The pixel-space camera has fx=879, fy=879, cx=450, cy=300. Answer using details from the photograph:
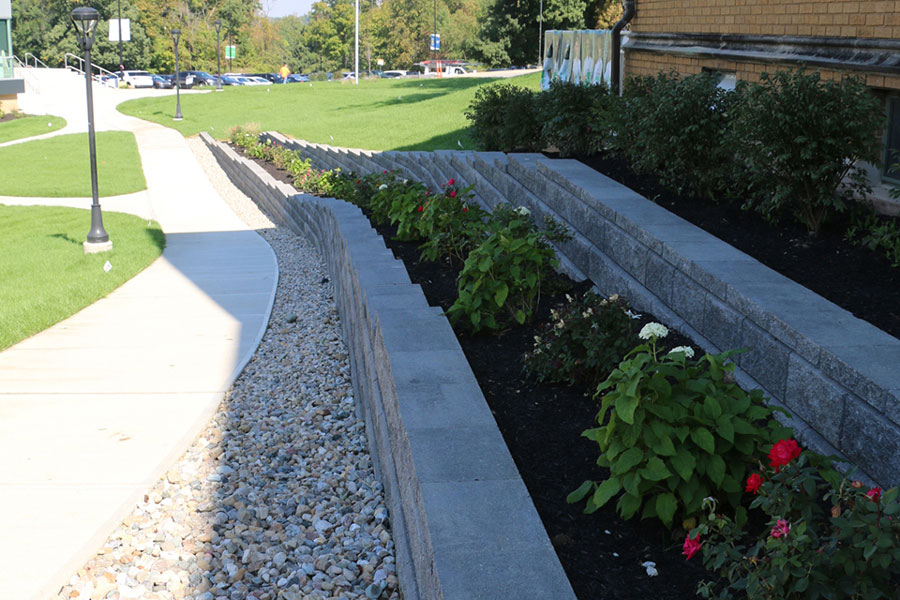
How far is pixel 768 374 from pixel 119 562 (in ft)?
10.3

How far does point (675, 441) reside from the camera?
3.03 m

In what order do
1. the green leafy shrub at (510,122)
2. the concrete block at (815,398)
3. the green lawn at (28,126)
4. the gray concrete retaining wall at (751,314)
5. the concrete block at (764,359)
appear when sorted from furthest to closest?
the green lawn at (28,126), the green leafy shrub at (510,122), the concrete block at (764,359), the concrete block at (815,398), the gray concrete retaining wall at (751,314)

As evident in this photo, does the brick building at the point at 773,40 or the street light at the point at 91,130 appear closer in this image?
the brick building at the point at 773,40

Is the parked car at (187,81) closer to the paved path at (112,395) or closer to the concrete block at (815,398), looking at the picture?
the paved path at (112,395)

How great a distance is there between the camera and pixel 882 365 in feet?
11.0

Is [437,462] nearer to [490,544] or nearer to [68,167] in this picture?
[490,544]

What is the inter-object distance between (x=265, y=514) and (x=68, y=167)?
2503cm

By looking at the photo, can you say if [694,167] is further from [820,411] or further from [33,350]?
[33,350]

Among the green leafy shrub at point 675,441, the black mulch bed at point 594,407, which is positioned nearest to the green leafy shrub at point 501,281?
the black mulch bed at point 594,407

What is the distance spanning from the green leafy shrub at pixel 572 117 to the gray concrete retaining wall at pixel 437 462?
14.3ft

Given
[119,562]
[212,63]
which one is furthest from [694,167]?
[212,63]

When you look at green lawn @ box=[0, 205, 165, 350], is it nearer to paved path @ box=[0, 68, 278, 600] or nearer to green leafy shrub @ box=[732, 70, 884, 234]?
paved path @ box=[0, 68, 278, 600]

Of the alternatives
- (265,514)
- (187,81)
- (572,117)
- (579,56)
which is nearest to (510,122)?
(572,117)

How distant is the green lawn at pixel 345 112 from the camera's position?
24656 mm
